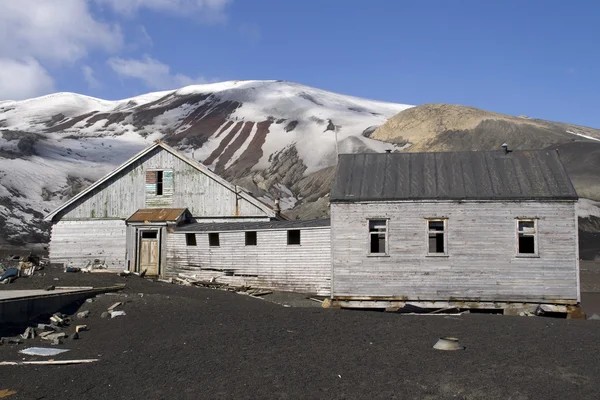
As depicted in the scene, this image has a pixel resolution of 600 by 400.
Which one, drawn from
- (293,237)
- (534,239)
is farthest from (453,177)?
(293,237)

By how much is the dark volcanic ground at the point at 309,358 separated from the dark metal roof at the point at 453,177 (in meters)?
4.26

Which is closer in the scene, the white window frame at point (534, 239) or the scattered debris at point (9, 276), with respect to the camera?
the white window frame at point (534, 239)

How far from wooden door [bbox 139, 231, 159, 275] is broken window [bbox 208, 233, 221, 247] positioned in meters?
3.13

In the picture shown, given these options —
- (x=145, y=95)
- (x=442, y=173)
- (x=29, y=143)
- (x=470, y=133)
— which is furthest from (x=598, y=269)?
(x=145, y=95)

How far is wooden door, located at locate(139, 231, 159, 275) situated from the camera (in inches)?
1132

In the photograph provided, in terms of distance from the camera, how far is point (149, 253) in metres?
29.0

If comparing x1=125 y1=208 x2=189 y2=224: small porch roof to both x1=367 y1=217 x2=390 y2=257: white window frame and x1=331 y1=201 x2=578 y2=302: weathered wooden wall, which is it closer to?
Answer: x1=331 y1=201 x2=578 y2=302: weathered wooden wall

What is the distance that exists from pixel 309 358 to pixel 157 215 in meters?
18.5

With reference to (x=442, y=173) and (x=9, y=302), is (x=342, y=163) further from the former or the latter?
(x=9, y=302)

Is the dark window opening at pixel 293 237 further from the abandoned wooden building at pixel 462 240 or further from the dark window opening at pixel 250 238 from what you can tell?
the abandoned wooden building at pixel 462 240

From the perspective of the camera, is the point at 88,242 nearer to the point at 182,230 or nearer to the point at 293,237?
the point at 182,230

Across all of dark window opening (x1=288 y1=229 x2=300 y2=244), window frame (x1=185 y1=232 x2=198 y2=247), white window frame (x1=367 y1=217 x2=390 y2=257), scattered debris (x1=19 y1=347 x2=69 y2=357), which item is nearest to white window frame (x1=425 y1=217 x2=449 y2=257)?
white window frame (x1=367 y1=217 x2=390 y2=257)

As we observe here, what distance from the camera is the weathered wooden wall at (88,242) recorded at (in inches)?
1190

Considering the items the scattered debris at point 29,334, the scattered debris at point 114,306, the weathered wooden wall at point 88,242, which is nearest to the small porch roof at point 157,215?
the weathered wooden wall at point 88,242
